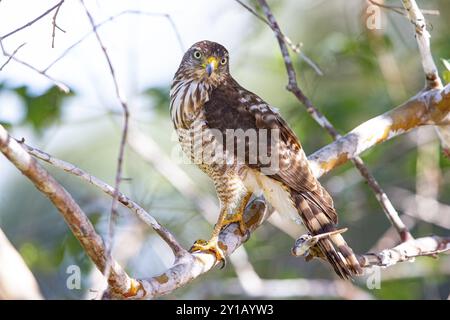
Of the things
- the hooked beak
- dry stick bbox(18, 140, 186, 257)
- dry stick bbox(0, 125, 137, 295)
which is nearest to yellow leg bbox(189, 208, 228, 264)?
dry stick bbox(18, 140, 186, 257)

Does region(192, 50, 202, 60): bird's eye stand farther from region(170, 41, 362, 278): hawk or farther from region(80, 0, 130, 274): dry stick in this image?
region(80, 0, 130, 274): dry stick

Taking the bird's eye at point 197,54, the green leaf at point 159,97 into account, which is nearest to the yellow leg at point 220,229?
the bird's eye at point 197,54

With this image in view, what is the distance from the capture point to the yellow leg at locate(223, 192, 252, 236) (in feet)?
12.5

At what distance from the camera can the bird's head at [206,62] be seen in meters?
4.25

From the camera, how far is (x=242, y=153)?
3922 mm

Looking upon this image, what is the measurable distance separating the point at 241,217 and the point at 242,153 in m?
0.35

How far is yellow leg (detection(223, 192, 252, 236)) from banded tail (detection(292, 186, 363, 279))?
0.31 metres

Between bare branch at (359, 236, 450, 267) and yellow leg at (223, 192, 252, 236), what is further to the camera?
yellow leg at (223, 192, 252, 236)

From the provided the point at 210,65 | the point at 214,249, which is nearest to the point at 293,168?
the point at 214,249

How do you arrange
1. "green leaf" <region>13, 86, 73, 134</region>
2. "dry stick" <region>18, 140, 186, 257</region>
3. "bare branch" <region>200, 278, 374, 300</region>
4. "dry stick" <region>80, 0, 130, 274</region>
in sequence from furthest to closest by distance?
"bare branch" <region>200, 278, 374, 300</region>, "green leaf" <region>13, 86, 73, 134</region>, "dry stick" <region>18, 140, 186, 257</region>, "dry stick" <region>80, 0, 130, 274</region>

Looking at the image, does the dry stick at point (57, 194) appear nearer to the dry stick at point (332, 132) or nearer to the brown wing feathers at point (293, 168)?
the brown wing feathers at point (293, 168)

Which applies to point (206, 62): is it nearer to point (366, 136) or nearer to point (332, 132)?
point (332, 132)
